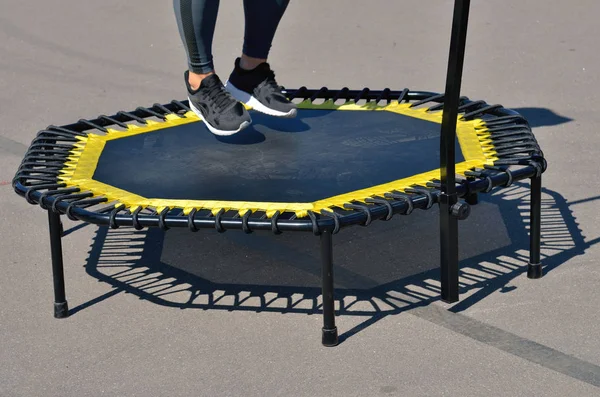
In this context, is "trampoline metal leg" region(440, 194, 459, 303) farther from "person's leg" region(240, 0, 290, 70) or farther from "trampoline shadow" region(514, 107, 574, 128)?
"trampoline shadow" region(514, 107, 574, 128)

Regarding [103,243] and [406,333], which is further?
[103,243]

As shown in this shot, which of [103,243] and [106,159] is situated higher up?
[106,159]

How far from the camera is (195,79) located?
3.93m

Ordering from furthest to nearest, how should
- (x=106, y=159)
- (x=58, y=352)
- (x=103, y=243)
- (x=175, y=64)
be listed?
(x=175, y=64) → (x=103, y=243) → (x=106, y=159) → (x=58, y=352)

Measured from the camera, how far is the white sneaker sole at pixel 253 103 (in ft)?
13.1

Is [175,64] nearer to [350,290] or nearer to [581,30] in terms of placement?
[581,30]

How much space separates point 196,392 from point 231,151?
1.18m

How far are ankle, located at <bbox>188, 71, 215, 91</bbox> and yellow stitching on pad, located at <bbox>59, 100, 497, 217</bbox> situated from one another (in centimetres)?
38

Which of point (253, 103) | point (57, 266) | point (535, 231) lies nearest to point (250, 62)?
point (253, 103)

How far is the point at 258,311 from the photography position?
3486 mm

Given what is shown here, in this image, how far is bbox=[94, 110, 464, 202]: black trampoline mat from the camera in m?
3.48

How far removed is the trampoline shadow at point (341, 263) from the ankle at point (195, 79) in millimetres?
576

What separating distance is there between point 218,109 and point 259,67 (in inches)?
12.8

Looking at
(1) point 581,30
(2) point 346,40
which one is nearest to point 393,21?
(2) point 346,40
